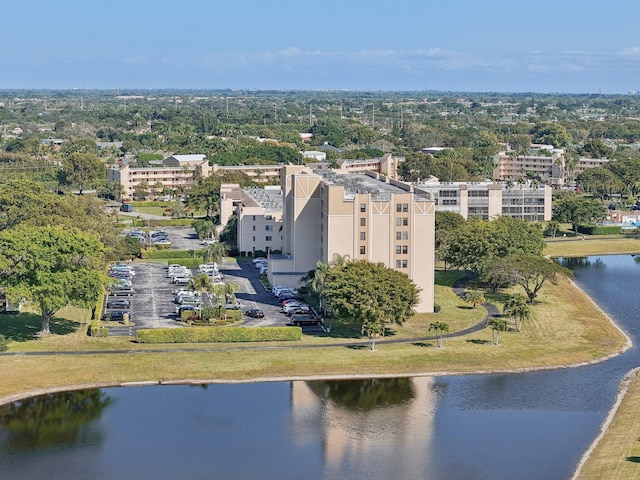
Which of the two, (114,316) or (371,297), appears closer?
(371,297)

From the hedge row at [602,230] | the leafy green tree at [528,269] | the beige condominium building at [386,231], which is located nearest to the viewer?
the beige condominium building at [386,231]

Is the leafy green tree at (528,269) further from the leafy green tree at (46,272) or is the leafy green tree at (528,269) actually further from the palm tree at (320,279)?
the leafy green tree at (46,272)

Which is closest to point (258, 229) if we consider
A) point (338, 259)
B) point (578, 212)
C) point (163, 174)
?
point (338, 259)

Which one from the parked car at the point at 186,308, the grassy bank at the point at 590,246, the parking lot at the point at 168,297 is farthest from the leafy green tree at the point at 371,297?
the grassy bank at the point at 590,246

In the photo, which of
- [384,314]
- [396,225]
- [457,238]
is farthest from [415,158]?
[384,314]

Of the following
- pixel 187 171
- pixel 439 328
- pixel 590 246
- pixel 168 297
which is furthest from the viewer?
pixel 187 171

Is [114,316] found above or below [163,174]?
below

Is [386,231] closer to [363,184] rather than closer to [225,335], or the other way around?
[363,184]

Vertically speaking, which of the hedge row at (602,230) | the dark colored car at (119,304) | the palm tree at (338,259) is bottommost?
the dark colored car at (119,304)
